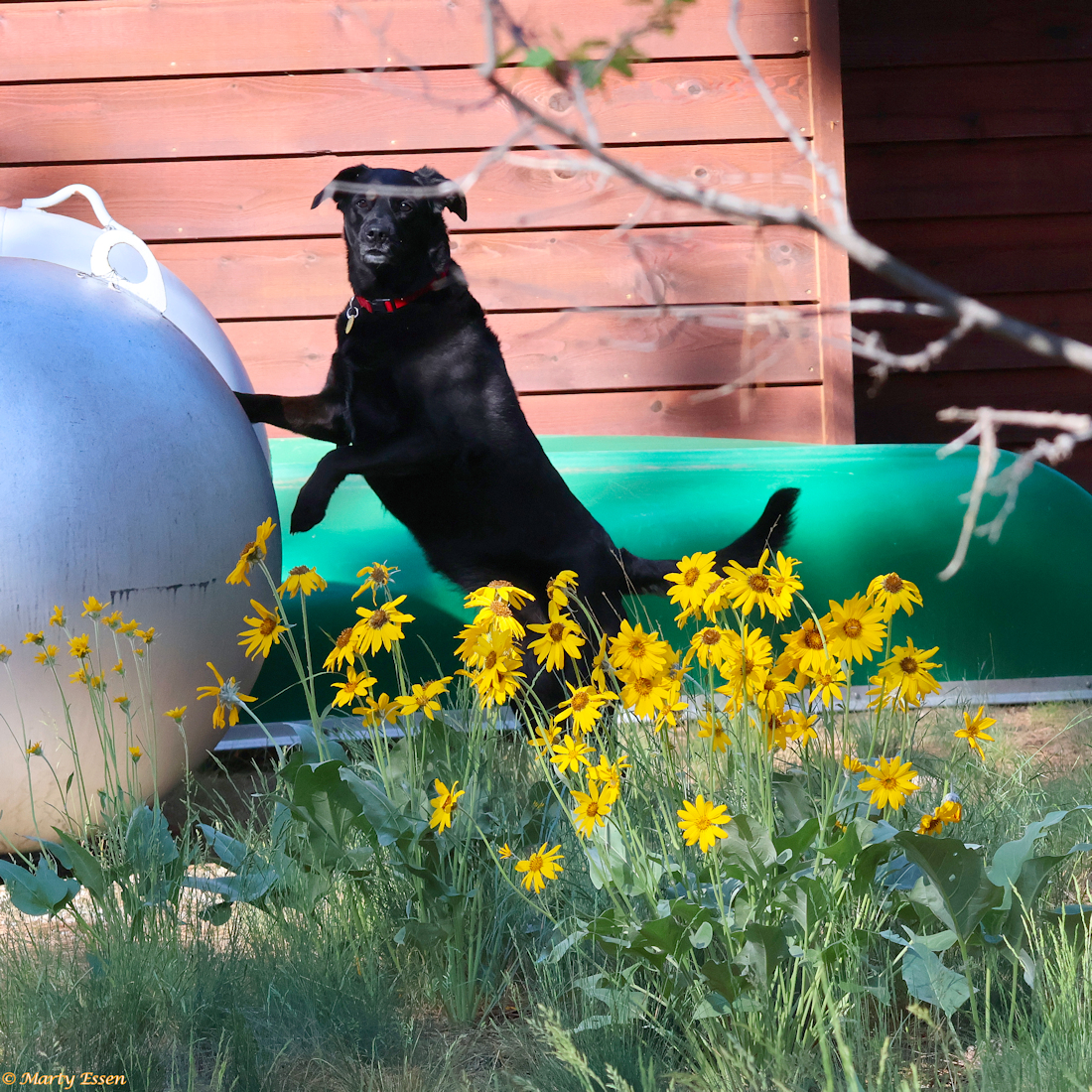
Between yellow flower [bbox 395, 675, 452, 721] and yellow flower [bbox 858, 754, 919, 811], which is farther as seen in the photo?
yellow flower [bbox 395, 675, 452, 721]

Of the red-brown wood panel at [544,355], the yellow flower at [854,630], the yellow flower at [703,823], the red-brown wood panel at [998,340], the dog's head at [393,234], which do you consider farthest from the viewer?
the red-brown wood panel at [998,340]

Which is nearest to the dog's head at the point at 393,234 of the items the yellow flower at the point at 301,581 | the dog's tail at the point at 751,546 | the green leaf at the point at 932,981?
the dog's tail at the point at 751,546

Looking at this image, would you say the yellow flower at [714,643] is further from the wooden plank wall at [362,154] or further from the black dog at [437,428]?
the wooden plank wall at [362,154]

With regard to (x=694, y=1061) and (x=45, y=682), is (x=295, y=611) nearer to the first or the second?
(x=45, y=682)

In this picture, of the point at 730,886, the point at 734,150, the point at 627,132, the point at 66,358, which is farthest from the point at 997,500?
the point at 66,358

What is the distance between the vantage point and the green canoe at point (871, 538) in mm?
3266

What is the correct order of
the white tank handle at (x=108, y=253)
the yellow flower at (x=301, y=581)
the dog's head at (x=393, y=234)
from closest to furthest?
the yellow flower at (x=301, y=581) → the white tank handle at (x=108, y=253) → the dog's head at (x=393, y=234)

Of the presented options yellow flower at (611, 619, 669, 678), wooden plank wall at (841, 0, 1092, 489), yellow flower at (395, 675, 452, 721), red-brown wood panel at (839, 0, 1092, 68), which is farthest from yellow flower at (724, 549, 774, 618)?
red-brown wood panel at (839, 0, 1092, 68)

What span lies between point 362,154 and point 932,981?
3856 millimetres

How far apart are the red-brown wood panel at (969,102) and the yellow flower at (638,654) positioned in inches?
181

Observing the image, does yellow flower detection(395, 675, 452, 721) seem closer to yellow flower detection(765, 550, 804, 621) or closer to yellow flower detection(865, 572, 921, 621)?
yellow flower detection(765, 550, 804, 621)

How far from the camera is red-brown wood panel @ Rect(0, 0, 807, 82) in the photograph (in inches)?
160

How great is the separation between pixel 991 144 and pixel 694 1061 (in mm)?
5105

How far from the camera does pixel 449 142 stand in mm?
4195
